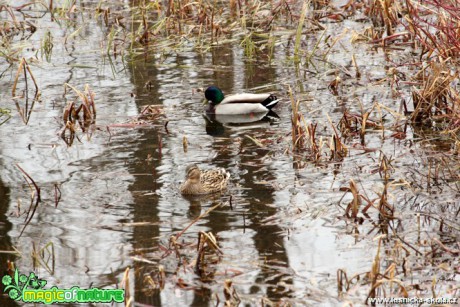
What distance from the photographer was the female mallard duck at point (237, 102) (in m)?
11.0

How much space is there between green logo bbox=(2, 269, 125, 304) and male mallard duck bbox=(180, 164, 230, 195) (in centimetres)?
211

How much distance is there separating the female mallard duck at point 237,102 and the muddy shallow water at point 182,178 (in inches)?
7.5

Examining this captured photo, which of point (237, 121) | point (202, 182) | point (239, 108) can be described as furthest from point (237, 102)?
point (202, 182)

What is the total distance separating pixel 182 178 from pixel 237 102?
2586mm

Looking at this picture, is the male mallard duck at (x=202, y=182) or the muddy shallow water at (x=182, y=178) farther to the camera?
the male mallard duck at (x=202, y=182)

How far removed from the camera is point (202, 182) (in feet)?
27.4

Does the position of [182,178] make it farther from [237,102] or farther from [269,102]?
[237,102]

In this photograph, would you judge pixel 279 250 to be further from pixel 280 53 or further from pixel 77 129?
pixel 280 53

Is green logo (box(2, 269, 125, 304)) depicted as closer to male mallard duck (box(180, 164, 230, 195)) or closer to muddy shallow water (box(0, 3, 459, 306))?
muddy shallow water (box(0, 3, 459, 306))

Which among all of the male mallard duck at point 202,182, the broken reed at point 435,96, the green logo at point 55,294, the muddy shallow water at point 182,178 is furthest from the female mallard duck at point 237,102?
the green logo at point 55,294

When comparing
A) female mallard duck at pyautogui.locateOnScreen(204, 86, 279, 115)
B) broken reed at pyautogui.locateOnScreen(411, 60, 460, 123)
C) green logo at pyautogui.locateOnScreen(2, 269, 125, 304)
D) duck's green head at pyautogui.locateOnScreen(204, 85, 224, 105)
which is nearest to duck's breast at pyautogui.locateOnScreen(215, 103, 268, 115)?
female mallard duck at pyautogui.locateOnScreen(204, 86, 279, 115)

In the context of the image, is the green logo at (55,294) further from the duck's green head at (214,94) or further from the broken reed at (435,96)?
the duck's green head at (214,94)

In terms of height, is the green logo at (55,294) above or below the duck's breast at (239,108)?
below

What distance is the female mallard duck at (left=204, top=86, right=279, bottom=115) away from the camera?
1096cm
